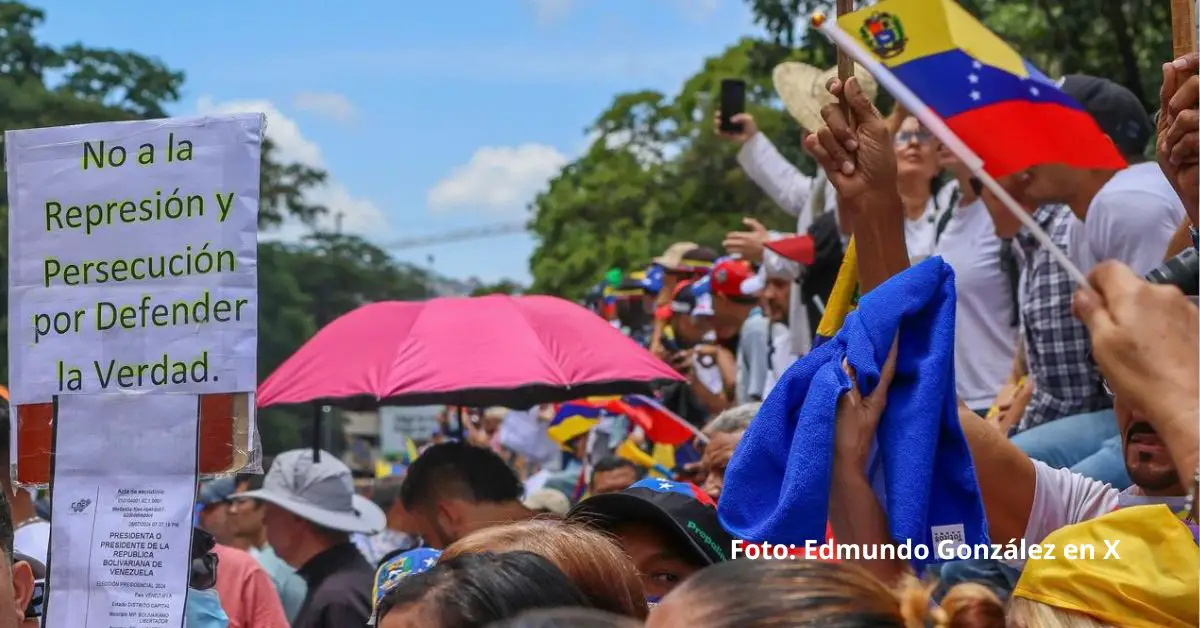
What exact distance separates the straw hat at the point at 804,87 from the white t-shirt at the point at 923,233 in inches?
21.4

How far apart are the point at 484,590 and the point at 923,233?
4.09 m

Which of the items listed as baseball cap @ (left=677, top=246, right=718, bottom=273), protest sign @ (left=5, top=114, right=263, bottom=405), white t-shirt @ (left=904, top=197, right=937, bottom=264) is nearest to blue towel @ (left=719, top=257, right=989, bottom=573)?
protest sign @ (left=5, top=114, right=263, bottom=405)

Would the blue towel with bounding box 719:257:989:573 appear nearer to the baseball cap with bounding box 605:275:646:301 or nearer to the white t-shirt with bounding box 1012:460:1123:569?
the white t-shirt with bounding box 1012:460:1123:569

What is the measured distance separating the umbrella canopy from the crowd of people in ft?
1.71

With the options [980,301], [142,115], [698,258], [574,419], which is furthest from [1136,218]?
[142,115]

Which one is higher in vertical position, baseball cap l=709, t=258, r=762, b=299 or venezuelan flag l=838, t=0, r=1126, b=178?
venezuelan flag l=838, t=0, r=1126, b=178

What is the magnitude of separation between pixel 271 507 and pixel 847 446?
497 cm

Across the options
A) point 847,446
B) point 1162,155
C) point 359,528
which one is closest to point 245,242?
point 847,446

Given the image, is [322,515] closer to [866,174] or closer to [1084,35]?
[866,174]

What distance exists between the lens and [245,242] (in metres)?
3.63

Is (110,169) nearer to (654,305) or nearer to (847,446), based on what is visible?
(847,446)

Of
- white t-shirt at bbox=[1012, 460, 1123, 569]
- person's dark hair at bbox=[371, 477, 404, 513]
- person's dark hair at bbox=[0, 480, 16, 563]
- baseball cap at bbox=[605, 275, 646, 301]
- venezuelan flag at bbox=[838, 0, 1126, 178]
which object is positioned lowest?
person's dark hair at bbox=[371, 477, 404, 513]

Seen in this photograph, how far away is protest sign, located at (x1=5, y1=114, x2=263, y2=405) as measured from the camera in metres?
3.63

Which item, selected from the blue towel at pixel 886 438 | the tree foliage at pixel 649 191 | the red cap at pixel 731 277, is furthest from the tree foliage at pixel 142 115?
the blue towel at pixel 886 438
